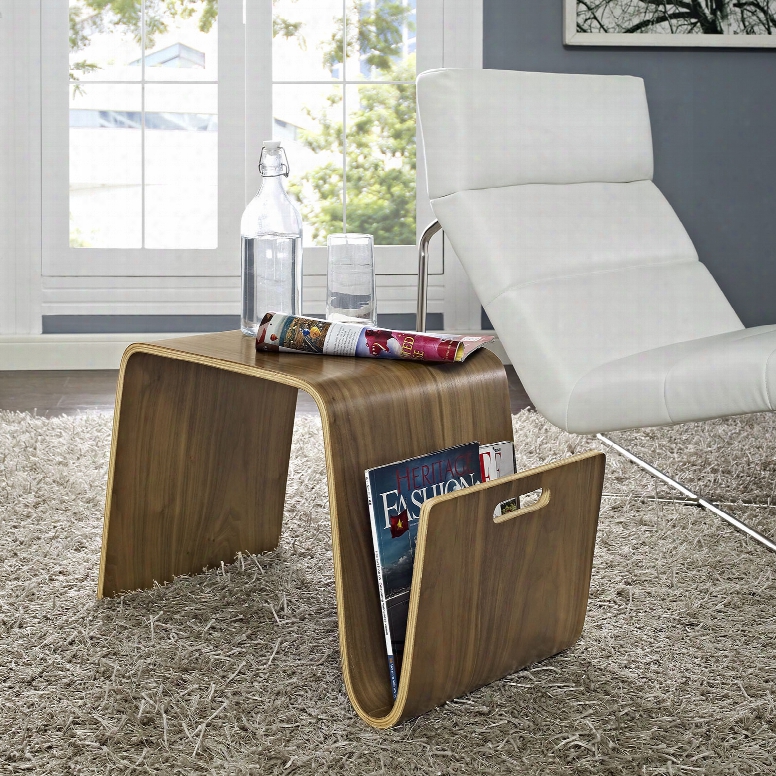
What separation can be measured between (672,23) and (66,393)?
2405 mm

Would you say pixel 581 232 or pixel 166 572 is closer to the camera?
pixel 166 572

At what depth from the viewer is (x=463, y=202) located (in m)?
1.74

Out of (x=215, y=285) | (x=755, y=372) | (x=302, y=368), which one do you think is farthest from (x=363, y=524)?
(x=215, y=285)

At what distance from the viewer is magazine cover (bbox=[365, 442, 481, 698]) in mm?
1013

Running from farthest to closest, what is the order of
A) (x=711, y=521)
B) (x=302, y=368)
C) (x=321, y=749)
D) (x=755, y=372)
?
(x=711, y=521) < (x=755, y=372) < (x=302, y=368) < (x=321, y=749)

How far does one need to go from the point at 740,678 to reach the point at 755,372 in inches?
18.5

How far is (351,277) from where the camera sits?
1294 mm

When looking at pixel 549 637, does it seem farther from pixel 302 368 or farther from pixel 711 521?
pixel 711 521

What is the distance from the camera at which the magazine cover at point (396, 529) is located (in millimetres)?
1013

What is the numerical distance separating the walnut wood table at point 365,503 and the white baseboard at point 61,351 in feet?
6.27

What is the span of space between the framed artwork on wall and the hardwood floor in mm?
1231

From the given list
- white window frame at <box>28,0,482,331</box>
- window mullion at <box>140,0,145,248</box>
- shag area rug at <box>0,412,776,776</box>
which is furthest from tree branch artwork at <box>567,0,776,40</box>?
shag area rug at <box>0,412,776,776</box>

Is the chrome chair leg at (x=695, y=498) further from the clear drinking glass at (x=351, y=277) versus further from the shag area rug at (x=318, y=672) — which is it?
the clear drinking glass at (x=351, y=277)

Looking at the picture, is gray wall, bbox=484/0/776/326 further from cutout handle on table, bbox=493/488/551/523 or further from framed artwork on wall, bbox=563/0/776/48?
cutout handle on table, bbox=493/488/551/523
